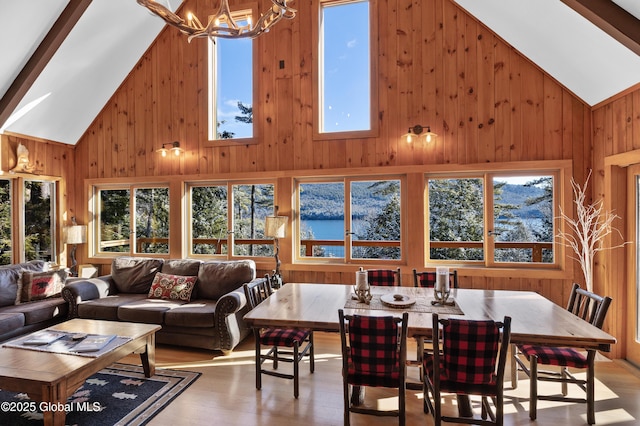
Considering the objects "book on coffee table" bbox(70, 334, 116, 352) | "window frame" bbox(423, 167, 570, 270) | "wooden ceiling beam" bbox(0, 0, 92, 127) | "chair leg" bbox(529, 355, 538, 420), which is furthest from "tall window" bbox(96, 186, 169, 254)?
"chair leg" bbox(529, 355, 538, 420)

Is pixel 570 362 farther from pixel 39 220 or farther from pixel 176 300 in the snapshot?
pixel 39 220

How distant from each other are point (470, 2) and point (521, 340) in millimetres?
3703

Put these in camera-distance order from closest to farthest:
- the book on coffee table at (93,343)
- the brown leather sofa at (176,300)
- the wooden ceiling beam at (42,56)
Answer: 1. the book on coffee table at (93,343)
2. the brown leather sofa at (176,300)
3. the wooden ceiling beam at (42,56)

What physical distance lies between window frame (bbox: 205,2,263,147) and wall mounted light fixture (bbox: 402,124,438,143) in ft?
6.73

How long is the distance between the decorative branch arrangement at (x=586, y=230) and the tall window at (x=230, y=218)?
3.68 meters

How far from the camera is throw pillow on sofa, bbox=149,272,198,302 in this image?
4.09m

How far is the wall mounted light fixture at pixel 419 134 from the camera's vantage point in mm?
A: 4121

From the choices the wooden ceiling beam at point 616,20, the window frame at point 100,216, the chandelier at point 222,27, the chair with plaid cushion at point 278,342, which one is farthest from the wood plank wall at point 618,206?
the window frame at point 100,216

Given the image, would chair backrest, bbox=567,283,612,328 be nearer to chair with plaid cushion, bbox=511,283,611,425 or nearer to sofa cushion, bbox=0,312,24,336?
chair with plaid cushion, bbox=511,283,611,425

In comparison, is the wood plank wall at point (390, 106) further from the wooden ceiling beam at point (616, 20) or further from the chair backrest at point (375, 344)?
the chair backrest at point (375, 344)

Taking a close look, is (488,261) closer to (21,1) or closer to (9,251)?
(21,1)

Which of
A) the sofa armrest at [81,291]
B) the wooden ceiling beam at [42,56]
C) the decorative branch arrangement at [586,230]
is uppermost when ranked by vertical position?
the wooden ceiling beam at [42,56]

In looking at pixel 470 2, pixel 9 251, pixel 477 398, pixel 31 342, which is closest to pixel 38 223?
pixel 9 251

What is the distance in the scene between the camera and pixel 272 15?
2506mm
